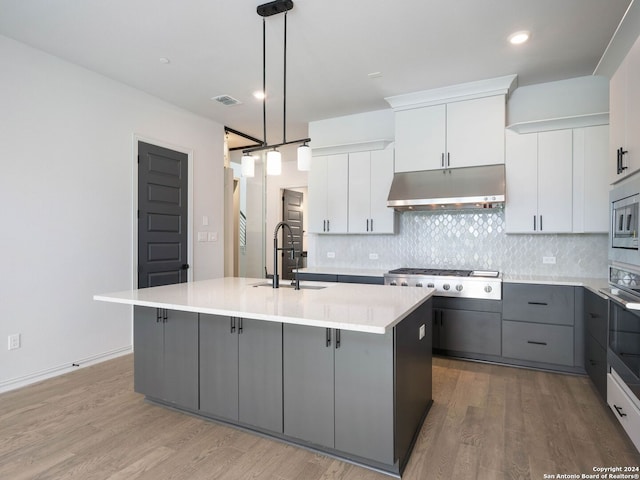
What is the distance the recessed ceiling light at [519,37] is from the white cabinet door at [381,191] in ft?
5.24

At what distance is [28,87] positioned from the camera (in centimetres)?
303

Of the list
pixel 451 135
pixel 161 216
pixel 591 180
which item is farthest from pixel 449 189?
pixel 161 216

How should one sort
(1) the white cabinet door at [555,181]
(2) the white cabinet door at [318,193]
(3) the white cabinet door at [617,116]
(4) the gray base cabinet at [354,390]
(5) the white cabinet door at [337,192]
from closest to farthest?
(4) the gray base cabinet at [354,390], (3) the white cabinet door at [617,116], (1) the white cabinet door at [555,181], (5) the white cabinet door at [337,192], (2) the white cabinet door at [318,193]

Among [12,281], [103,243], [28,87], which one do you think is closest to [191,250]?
[103,243]

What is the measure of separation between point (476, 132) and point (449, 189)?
64 cm

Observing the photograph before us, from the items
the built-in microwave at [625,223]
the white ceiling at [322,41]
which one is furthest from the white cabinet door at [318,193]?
the built-in microwave at [625,223]

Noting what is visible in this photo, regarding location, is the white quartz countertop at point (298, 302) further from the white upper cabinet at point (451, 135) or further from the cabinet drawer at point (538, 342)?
the white upper cabinet at point (451, 135)

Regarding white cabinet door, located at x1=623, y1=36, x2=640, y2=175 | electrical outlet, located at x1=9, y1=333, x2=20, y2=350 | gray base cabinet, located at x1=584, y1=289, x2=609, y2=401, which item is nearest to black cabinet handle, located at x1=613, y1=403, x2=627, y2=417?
gray base cabinet, located at x1=584, y1=289, x2=609, y2=401

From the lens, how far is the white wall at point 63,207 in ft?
9.63

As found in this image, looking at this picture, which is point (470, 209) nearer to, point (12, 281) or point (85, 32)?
point (85, 32)

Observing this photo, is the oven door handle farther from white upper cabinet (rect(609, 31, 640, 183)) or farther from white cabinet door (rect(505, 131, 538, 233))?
white cabinet door (rect(505, 131, 538, 233))

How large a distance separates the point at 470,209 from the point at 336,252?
1743 mm

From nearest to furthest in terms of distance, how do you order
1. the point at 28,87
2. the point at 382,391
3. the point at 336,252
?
the point at 382,391
the point at 28,87
the point at 336,252

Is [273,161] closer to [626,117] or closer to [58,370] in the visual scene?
[626,117]
